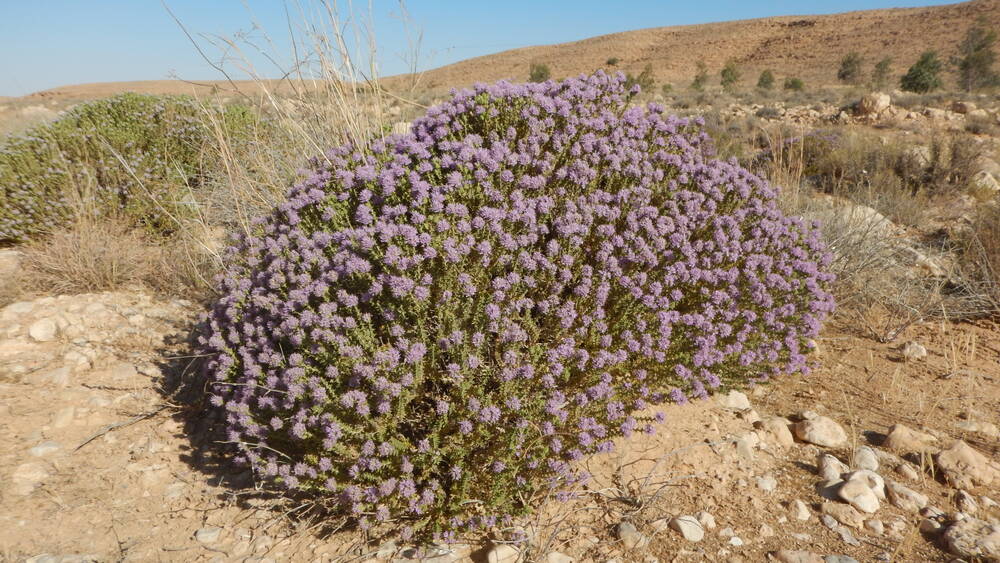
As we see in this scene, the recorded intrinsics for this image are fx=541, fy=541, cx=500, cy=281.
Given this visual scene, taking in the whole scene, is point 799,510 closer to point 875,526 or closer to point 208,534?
point 875,526

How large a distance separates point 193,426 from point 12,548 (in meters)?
1.09

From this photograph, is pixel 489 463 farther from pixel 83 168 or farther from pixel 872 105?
pixel 872 105

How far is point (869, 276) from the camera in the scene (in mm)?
4883

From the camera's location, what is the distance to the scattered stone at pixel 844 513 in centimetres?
251

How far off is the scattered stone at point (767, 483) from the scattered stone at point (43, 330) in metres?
4.89

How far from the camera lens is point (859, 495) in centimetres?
260

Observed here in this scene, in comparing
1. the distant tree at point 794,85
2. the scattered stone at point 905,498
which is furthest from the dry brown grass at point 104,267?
the distant tree at point 794,85

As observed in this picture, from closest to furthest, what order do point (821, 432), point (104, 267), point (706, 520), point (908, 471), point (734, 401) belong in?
point (706, 520), point (908, 471), point (821, 432), point (734, 401), point (104, 267)

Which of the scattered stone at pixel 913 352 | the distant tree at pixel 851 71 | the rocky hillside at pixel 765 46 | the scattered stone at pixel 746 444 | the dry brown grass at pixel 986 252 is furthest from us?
the rocky hillside at pixel 765 46

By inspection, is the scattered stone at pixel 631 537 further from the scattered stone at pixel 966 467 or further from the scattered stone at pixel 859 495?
the scattered stone at pixel 966 467

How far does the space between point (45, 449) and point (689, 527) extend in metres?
3.53

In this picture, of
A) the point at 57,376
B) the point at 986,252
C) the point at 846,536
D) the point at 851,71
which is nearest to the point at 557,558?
the point at 846,536

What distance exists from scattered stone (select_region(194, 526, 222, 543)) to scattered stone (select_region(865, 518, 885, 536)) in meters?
3.05

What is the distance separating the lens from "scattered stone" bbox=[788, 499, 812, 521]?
2.56 m
